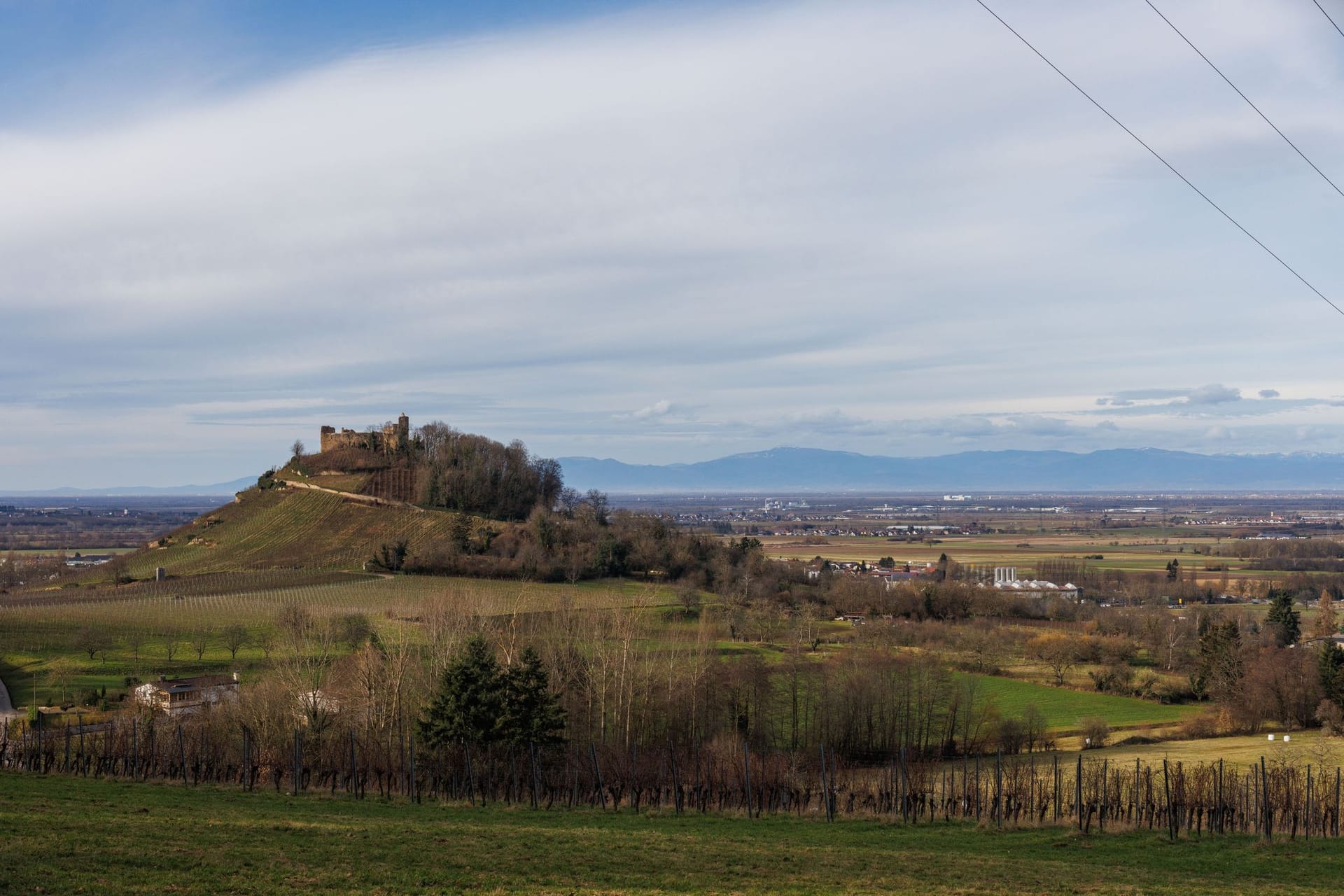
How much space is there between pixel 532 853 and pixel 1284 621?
70.0 metres

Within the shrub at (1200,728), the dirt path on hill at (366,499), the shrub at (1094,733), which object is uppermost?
the dirt path on hill at (366,499)

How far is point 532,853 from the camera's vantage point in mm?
18344

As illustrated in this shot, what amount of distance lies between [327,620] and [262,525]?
2252 inches

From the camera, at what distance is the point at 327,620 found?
5225cm

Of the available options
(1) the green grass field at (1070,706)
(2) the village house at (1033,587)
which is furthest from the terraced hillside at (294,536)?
(2) the village house at (1033,587)

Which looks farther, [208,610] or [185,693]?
[208,610]

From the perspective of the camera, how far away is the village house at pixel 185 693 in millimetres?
40147

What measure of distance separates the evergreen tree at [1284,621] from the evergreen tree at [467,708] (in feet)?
189

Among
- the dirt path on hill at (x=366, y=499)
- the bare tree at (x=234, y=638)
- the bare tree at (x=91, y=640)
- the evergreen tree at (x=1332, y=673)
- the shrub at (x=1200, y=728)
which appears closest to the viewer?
the shrub at (x=1200, y=728)

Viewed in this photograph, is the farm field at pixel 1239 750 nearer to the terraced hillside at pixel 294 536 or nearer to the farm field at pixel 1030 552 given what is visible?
the terraced hillside at pixel 294 536

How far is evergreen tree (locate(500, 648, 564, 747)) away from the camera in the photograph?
33625mm

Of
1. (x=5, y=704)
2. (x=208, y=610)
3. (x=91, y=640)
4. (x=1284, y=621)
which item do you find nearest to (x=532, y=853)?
(x=5, y=704)

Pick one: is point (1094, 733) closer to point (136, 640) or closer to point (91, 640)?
point (136, 640)

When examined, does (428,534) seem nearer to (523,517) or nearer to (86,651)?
(523,517)
